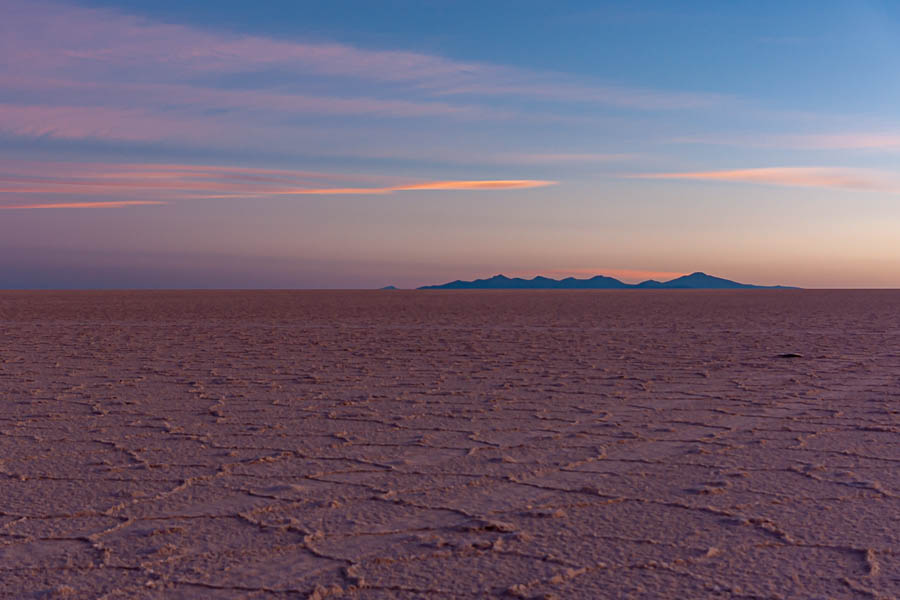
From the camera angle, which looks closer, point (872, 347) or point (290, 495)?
point (290, 495)

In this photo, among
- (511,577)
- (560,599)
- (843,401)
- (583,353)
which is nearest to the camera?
(560,599)

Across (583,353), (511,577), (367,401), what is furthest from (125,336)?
(511,577)

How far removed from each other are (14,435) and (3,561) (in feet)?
6.42

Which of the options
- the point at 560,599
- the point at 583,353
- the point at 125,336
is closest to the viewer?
the point at 560,599

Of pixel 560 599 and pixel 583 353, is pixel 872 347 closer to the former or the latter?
pixel 583 353

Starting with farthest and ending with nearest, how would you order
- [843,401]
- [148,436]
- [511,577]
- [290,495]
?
[843,401], [148,436], [290,495], [511,577]

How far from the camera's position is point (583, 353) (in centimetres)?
845

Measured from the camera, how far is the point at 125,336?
35.6 feet

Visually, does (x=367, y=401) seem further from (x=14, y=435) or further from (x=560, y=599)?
(x=560, y=599)

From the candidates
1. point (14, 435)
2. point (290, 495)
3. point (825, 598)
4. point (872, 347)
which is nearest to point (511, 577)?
point (825, 598)

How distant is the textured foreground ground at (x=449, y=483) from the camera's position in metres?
2.17

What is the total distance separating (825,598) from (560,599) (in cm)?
64

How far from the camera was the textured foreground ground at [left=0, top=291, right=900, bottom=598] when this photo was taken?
217 cm

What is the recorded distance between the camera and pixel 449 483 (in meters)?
3.08
